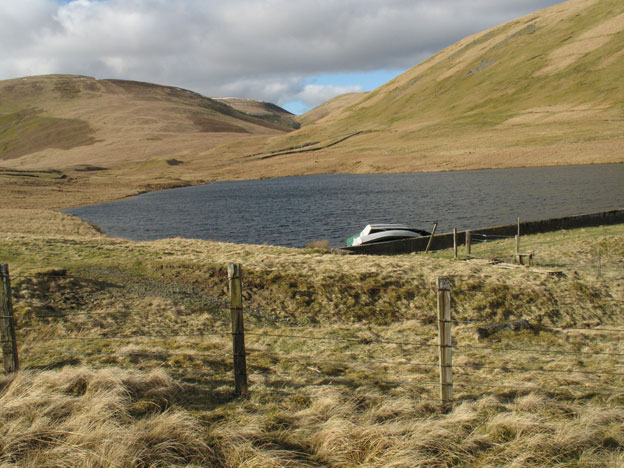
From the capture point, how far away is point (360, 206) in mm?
61906

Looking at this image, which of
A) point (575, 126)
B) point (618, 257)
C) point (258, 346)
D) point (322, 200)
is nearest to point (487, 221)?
point (618, 257)

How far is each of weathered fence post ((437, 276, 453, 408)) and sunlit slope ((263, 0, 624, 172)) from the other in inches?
3726

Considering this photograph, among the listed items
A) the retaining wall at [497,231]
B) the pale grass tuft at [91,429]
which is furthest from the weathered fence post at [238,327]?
the retaining wall at [497,231]

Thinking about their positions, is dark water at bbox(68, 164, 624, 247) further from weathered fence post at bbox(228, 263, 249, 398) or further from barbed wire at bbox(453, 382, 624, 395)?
weathered fence post at bbox(228, 263, 249, 398)

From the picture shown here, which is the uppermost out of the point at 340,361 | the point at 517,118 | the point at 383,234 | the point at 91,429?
the point at 517,118

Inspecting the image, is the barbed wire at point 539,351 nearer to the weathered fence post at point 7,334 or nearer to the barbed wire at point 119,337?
the barbed wire at point 119,337

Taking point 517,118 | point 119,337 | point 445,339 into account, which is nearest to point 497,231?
point 119,337

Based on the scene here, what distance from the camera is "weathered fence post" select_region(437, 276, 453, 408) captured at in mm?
7621

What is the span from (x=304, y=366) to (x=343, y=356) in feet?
4.96

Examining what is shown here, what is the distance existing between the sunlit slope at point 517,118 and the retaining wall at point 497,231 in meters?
61.7

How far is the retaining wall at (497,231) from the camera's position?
2792 cm

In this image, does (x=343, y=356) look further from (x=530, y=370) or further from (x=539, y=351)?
(x=539, y=351)

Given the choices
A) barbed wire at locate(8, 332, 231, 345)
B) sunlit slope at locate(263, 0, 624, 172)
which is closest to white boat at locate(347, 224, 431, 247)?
barbed wire at locate(8, 332, 231, 345)

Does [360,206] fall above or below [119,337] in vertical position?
above
